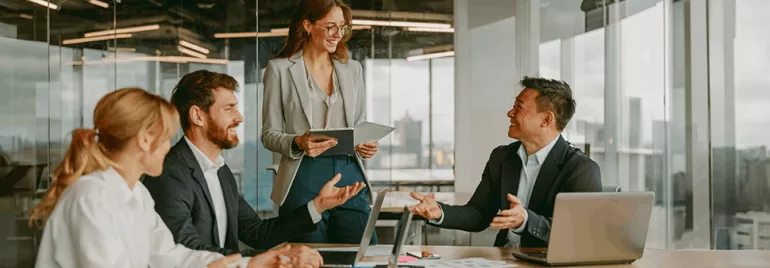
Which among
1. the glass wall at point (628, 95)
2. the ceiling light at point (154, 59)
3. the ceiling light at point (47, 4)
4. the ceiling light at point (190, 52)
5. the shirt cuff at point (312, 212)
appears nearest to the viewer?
the shirt cuff at point (312, 212)

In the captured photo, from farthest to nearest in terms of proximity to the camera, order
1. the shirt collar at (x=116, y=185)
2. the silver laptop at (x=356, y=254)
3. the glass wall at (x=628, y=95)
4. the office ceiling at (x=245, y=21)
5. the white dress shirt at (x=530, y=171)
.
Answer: the office ceiling at (x=245, y=21) < the glass wall at (x=628, y=95) < the white dress shirt at (x=530, y=171) < the silver laptop at (x=356, y=254) < the shirt collar at (x=116, y=185)

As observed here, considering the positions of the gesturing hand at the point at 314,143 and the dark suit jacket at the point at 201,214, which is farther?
the gesturing hand at the point at 314,143

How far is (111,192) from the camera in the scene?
74.4 inches

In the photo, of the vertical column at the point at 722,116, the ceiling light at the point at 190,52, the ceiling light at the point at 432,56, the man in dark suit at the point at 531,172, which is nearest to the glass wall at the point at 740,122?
the vertical column at the point at 722,116

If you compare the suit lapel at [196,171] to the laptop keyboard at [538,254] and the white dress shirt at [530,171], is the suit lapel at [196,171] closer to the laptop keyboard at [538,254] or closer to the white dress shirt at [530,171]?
the laptop keyboard at [538,254]

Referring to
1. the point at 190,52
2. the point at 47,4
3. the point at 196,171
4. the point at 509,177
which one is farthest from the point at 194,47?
the point at 196,171

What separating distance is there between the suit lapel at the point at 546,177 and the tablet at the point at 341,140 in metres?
0.73

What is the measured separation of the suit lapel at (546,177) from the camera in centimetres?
316

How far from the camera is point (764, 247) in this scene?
5.16m

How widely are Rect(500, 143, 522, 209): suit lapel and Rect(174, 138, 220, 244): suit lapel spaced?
1.17 meters

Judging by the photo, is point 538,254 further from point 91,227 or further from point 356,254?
point 91,227

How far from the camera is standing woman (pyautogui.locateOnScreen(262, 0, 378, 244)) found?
11.4 ft

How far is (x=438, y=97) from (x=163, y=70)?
1991 millimetres

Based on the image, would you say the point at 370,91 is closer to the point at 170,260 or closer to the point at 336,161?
the point at 336,161
